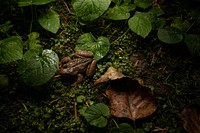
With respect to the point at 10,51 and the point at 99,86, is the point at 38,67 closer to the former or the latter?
the point at 10,51

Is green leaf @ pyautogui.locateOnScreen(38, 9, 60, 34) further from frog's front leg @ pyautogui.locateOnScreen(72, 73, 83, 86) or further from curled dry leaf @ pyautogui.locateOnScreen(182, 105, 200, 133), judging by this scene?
curled dry leaf @ pyautogui.locateOnScreen(182, 105, 200, 133)

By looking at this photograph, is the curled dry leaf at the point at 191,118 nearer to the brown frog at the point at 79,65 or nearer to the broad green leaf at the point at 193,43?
the broad green leaf at the point at 193,43

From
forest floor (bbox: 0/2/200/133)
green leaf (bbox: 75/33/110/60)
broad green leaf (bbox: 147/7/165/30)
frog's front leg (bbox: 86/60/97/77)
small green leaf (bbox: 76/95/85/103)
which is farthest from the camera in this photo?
broad green leaf (bbox: 147/7/165/30)

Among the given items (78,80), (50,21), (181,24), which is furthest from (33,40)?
(181,24)

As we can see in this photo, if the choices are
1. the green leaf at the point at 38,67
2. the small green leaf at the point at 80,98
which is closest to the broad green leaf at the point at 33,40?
the green leaf at the point at 38,67

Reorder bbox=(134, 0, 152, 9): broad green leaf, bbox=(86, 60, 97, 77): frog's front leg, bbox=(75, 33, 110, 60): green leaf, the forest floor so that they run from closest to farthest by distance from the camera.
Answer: the forest floor → bbox=(86, 60, 97, 77): frog's front leg → bbox=(75, 33, 110, 60): green leaf → bbox=(134, 0, 152, 9): broad green leaf

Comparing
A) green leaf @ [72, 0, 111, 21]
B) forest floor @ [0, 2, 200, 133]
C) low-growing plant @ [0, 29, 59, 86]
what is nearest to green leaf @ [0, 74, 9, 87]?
forest floor @ [0, 2, 200, 133]

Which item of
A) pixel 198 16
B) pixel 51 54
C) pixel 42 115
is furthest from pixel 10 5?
pixel 198 16
